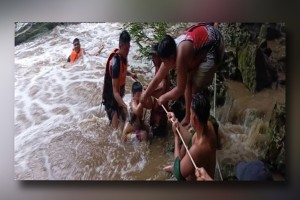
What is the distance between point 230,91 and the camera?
8.18 ft

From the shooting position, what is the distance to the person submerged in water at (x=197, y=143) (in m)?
2.45

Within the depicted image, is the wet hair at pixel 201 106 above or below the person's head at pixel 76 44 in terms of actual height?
below

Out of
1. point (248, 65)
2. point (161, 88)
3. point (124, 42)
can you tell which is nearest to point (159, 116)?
point (161, 88)

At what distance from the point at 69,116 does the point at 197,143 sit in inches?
32.3

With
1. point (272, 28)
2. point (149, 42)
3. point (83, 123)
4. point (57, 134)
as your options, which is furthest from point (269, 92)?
point (57, 134)

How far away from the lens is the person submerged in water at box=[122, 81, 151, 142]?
97.1 inches

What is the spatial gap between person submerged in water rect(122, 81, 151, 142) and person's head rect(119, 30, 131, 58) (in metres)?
Answer: 0.21

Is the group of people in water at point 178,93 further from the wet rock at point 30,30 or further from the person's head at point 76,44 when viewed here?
the wet rock at point 30,30

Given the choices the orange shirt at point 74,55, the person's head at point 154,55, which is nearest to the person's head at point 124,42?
the person's head at point 154,55

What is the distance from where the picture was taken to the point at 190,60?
2459mm

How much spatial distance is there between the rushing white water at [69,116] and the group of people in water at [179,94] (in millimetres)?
50

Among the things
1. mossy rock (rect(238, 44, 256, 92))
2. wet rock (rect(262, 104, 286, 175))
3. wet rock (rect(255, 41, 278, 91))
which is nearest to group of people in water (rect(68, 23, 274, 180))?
mossy rock (rect(238, 44, 256, 92))

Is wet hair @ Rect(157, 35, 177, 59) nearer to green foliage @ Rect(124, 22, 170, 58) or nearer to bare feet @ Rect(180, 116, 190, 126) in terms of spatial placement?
green foliage @ Rect(124, 22, 170, 58)
